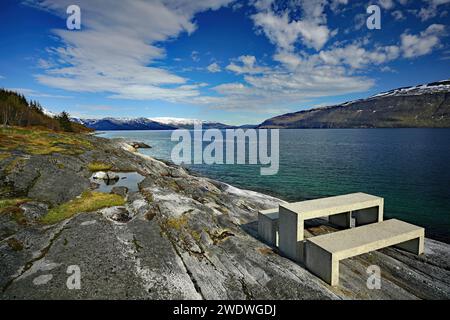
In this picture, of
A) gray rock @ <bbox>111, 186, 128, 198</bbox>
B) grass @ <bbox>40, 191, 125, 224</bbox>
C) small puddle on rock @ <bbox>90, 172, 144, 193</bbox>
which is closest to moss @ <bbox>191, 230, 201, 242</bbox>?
grass @ <bbox>40, 191, 125, 224</bbox>

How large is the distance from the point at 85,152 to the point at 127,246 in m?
36.0

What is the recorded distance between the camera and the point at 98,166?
41.9 metres

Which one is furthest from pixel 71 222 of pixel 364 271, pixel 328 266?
pixel 364 271

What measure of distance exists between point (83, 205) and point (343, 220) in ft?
91.0

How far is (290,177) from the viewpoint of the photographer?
60031 mm

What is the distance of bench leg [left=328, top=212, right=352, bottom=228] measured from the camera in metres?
25.2

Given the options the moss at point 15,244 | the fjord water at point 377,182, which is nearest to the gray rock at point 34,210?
the moss at point 15,244

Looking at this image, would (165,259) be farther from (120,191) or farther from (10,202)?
(10,202)

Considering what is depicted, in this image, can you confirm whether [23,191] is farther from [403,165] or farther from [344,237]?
[403,165]

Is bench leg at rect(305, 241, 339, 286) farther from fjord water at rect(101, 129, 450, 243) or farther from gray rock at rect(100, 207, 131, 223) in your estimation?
fjord water at rect(101, 129, 450, 243)

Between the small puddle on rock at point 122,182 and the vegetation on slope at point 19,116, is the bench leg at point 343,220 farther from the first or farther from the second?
the vegetation on slope at point 19,116

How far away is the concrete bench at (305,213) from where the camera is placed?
716 inches

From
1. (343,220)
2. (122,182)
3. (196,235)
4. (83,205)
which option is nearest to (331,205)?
(343,220)

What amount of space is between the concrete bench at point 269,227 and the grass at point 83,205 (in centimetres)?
1507
